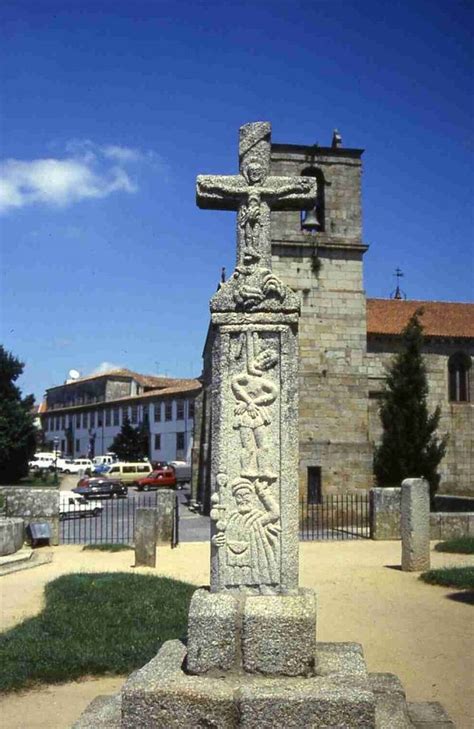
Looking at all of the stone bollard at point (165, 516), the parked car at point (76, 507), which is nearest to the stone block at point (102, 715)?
the stone bollard at point (165, 516)

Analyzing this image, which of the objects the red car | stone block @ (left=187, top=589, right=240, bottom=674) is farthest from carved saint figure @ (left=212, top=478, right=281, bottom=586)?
the red car

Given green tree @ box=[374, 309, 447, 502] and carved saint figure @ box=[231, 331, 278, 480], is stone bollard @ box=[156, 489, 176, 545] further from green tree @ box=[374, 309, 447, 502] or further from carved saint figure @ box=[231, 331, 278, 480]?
carved saint figure @ box=[231, 331, 278, 480]

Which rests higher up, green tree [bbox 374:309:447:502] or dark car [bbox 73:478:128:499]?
green tree [bbox 374:309:447:502]

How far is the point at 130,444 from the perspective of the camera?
58219 millimetres

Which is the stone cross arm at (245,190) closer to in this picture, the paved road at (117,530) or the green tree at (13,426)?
the paved road at (117,530)

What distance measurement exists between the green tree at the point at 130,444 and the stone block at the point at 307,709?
5525 centimetres

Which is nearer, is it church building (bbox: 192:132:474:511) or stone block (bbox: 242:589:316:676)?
stone block (bbox: 242:589:316:676)

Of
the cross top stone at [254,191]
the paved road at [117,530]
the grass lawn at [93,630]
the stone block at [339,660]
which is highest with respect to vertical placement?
the cross top stone at [254,191]

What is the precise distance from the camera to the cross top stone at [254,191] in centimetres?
478

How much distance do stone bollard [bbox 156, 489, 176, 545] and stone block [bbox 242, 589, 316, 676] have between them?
1109cm

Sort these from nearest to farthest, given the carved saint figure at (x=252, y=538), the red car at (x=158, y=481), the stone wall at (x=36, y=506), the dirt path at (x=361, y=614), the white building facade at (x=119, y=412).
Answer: the carved saint figure at (x=252, y=538)
the dirt path at (x=361, y=614)
the stone wall at (x=36, y=506)
the red car at (x=158, y=481)
the white building facade at (x=119, y=412)

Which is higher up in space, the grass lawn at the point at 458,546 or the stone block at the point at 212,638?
the stone block at the point at 212,638

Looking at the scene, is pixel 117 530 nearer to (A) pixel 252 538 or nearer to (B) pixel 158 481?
(A) pixel 252 538

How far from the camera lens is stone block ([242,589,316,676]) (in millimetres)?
4035
